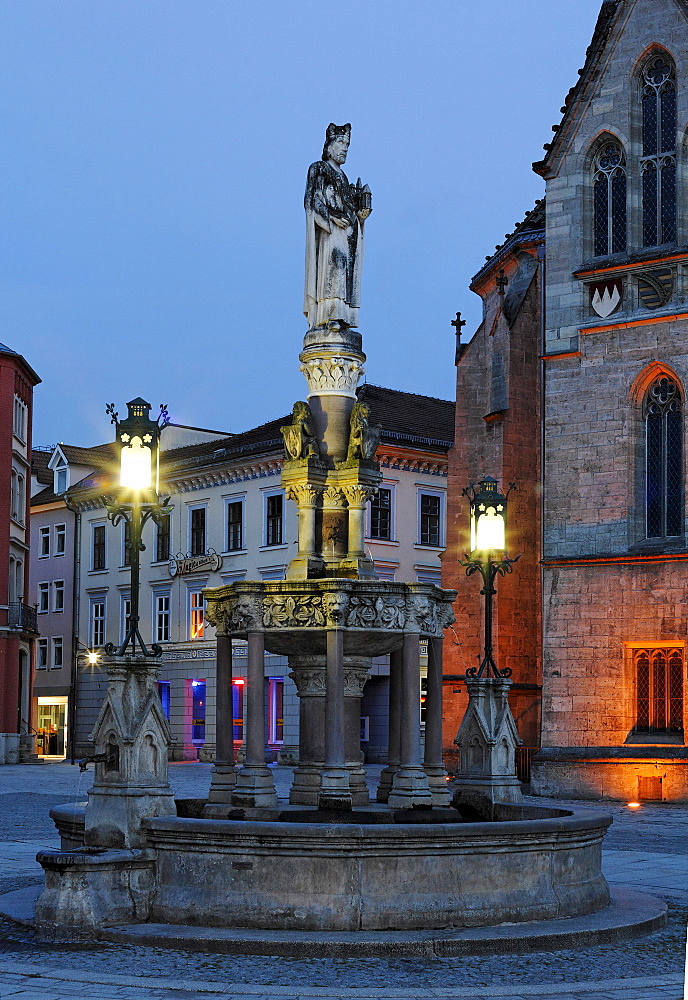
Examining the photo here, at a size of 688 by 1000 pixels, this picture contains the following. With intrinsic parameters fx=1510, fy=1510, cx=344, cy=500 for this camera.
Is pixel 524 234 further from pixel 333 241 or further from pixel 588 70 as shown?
pixel 333 241

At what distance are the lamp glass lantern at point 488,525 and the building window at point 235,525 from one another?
36350 millimetres

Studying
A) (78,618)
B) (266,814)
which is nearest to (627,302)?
(266,814)

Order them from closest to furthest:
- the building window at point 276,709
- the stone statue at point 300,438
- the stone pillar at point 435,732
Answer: the stone pillar at point 435,732, the stone statue at point 300,438, the building window at point 276,709

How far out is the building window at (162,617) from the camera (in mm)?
56094

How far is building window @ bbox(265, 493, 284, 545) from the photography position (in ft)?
167

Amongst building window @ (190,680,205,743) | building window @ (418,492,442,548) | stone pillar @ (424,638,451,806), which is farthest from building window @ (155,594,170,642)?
stone pillar @ (424,638,451,806)

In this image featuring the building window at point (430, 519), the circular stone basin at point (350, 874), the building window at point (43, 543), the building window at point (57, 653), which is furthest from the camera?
the building window at point (43, 543)

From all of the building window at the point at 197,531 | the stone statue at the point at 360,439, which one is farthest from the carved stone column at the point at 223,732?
the building window at the point at 197,531

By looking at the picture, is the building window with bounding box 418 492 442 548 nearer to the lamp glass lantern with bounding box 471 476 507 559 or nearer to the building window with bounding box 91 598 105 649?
the building window with bounding box 91 598 105 649

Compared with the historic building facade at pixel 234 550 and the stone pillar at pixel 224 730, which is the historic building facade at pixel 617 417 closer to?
the historic building facade at pixel 234 550

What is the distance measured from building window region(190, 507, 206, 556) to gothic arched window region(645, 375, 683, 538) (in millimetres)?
25582

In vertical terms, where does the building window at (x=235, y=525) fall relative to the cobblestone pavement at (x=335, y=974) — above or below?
above

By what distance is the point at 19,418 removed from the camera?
56.1 m

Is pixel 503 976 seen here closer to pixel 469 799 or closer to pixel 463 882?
pixel 463 882
